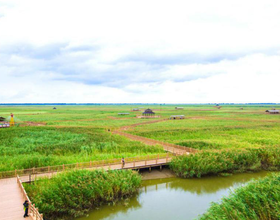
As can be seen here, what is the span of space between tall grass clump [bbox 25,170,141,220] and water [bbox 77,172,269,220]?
808 millimetres

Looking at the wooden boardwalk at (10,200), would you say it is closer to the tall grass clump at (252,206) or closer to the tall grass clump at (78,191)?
the tall grass clump at (78,191)

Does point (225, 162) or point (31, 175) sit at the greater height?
point (31, 175)

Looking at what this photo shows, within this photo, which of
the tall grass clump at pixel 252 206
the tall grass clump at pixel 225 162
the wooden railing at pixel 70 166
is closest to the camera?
the tall grass clump at pixel 252 206

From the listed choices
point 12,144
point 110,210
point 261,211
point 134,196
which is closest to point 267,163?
point 261,211

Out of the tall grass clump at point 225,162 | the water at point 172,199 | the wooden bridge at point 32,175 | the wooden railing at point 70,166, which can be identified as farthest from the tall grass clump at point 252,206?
the wooden railing at point 70,166

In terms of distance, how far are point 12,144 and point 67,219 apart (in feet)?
80.1

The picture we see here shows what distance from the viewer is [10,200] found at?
15.3m

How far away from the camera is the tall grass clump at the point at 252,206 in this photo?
1253 cm

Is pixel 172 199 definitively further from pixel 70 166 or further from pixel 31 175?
pixel 31 175

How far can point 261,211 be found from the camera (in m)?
12.9

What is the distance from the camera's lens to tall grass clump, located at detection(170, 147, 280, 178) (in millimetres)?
23641

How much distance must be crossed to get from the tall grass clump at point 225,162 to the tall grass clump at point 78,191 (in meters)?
6.54

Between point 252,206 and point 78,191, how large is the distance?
40.3 ft

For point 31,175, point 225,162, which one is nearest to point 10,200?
point 31,175
